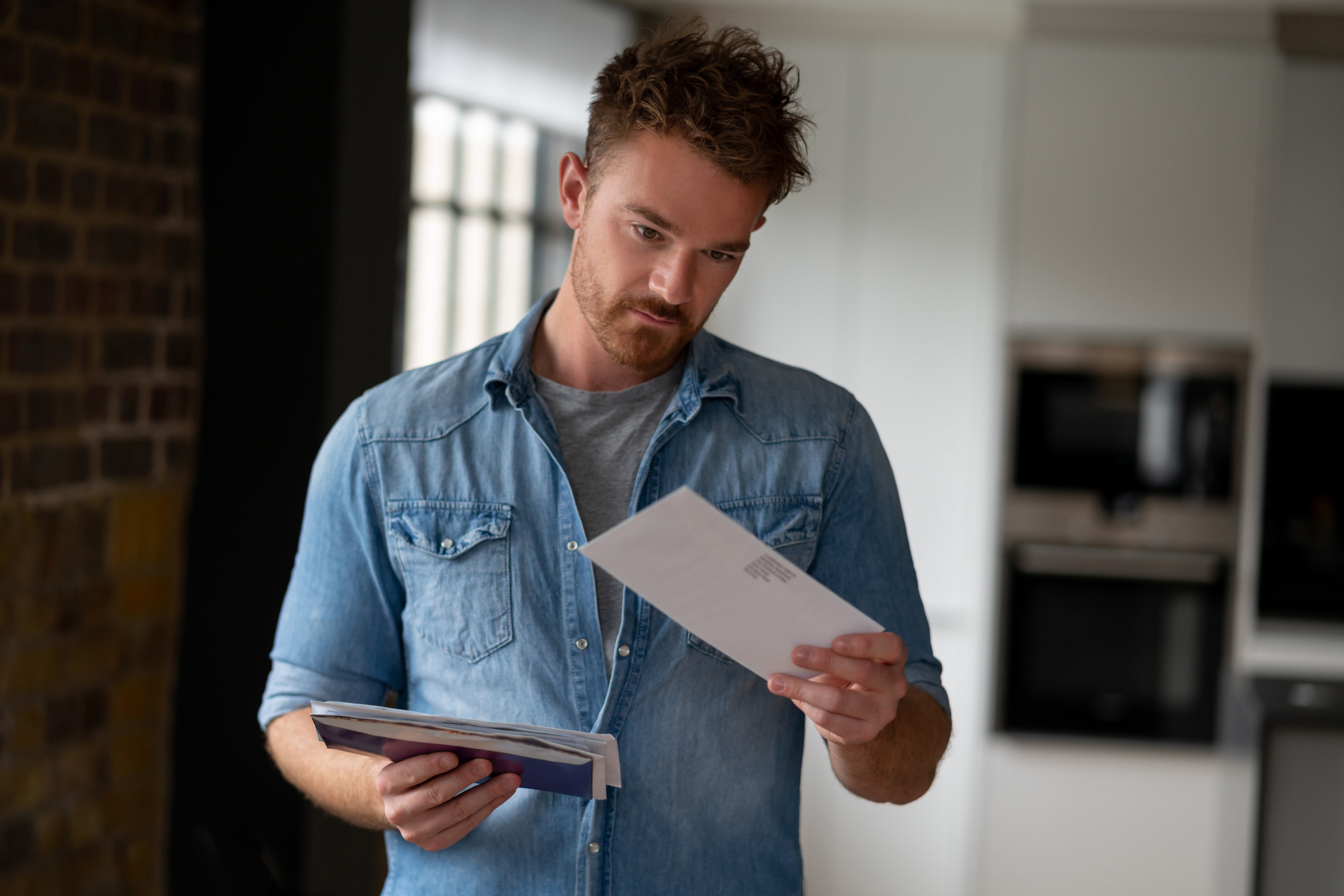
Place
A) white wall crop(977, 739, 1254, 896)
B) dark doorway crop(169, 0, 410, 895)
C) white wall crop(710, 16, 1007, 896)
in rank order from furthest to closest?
A: white wall crop(710, 16, 1007, 896) < white wall crop(977, 739, 1254, 896) < dark doorway crop(169, 0, 410, 895)

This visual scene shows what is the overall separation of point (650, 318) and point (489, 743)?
1.35 ft

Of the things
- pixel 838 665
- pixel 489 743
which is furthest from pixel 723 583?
pixel 489 743

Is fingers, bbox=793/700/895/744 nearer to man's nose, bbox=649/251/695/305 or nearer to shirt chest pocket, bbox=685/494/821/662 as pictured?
shirt chest pocket, bbox=685/494/821/662

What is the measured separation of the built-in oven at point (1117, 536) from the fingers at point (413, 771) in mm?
2695

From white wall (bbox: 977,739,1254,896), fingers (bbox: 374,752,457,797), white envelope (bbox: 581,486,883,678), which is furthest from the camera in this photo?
white wall (bbox: 977,739,1254,896)

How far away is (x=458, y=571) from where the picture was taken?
3.84ft

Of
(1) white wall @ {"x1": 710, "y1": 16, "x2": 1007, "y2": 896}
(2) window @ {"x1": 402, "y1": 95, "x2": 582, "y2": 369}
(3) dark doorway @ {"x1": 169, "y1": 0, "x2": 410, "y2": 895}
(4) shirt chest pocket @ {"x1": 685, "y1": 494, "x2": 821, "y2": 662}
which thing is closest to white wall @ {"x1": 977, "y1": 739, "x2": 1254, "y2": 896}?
(1) white wall @ {"x1": 710, "y1": 16, "x2": 1007, "y2": 896}

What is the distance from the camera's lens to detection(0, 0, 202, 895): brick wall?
1.80 m

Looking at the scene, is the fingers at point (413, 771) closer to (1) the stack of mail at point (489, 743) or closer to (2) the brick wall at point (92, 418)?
(1) the stack of mail at point (489, 743)

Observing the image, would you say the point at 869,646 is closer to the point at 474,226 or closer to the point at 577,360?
the point at 577,360

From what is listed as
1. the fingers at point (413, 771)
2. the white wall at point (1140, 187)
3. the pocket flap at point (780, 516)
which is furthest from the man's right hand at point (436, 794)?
the white wall at point (1140, 187)

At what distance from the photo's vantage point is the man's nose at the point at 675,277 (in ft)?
3.68

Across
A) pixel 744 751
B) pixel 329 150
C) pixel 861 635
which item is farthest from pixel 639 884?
pixel 329 150

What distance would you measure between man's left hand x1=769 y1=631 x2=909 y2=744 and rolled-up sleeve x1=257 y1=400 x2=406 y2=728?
1.43 feet
